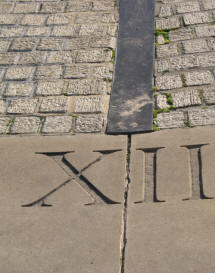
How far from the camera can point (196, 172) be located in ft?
11.1

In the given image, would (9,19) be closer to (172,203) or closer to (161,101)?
(161,101)

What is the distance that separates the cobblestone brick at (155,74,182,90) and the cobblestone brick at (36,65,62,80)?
128 centimetres

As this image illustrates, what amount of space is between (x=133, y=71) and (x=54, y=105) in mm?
1096

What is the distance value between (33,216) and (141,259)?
1.00m

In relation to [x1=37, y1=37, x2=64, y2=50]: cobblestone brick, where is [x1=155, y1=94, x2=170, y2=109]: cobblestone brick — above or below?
below

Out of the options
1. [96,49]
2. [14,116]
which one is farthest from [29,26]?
[14,116]

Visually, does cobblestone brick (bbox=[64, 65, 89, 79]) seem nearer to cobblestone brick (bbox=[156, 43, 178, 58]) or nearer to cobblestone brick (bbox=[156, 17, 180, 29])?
cobblestone brick (bbox=[156, 43, 178, 58])

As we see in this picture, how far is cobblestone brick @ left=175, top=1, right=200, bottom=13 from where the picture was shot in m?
5.73

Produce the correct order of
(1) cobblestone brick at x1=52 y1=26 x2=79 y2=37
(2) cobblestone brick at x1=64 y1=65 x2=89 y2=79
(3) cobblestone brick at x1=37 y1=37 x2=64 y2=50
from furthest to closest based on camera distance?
(1) cobblestone brick at x1=52 y1=26 x2=79 y2=37
(3) cobblestone brick at x1=37 y1=37 x2=64 y2=50
(2) cobblestone brick at x1=64 y1=65 x2=89 y2=79

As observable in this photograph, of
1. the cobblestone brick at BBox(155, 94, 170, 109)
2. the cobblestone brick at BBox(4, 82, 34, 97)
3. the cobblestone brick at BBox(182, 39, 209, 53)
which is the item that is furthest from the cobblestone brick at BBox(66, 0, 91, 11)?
the cobblestone brick at BBox(155, 94, 170, 109)

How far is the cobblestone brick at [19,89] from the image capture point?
4.67m

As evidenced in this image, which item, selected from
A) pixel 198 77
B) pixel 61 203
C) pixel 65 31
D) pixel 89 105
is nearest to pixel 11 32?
pixel 65 31

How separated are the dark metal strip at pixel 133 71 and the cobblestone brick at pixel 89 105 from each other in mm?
141

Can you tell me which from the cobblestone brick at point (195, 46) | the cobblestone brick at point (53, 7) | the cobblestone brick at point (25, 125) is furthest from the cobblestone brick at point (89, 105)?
the cobblestone brick at point (53, 7)
